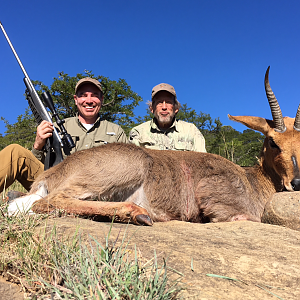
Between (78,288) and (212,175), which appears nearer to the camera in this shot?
(78,288)

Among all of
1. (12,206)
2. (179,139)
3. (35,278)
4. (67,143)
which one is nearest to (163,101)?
(179,139)

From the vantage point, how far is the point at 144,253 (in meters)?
1.99

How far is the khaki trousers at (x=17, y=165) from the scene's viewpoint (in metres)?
4.96

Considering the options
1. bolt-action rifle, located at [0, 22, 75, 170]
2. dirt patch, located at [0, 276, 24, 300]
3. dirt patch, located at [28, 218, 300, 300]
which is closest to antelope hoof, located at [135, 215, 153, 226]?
dirt patch, located at [28, 218, 300, 300]

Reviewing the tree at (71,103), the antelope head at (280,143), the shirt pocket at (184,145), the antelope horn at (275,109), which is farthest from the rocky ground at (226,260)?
the tree at (71,103)

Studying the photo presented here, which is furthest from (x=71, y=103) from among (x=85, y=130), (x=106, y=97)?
(x=85, y=130)

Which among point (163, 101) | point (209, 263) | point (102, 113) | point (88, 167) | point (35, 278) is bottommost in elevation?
point (35, 278)

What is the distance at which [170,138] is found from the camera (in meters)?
7.18

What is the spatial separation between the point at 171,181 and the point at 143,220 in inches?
49.9

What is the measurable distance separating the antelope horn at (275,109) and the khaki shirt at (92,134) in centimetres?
341

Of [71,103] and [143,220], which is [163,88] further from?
[71,103]

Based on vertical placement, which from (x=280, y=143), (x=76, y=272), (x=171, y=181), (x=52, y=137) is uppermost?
(x=280, y=143)

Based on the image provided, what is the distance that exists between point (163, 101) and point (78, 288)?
607 cm

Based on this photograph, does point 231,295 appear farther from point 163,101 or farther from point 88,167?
point 163,101
